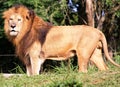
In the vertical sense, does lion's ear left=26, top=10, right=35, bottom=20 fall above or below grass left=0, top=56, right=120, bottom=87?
above

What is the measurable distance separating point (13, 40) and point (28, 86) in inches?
124

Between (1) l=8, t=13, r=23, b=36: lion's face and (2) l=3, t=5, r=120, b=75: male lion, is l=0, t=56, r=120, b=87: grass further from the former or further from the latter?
(1) l=8, t=13, r=23, b=36: lion's face

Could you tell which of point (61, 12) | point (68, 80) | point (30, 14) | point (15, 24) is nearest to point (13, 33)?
point (15, 24)

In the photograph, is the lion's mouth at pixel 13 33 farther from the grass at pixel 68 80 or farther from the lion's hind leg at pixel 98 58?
the grass at pixel 68 80

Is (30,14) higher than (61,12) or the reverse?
higher

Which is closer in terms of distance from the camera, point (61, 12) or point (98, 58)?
point (98, 58)

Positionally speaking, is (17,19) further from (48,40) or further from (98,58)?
(98,58)

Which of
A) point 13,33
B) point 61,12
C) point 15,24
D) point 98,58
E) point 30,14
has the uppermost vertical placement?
point 30,14

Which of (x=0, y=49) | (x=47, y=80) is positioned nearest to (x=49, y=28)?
(x=47, y=80)

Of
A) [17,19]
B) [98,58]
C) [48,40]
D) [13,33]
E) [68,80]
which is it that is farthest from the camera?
[98,58]

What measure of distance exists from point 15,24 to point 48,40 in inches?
30.4

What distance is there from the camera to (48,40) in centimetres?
880

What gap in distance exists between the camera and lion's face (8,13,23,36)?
883 centimetres

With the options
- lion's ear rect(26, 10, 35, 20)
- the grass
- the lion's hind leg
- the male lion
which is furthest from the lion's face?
the grass
